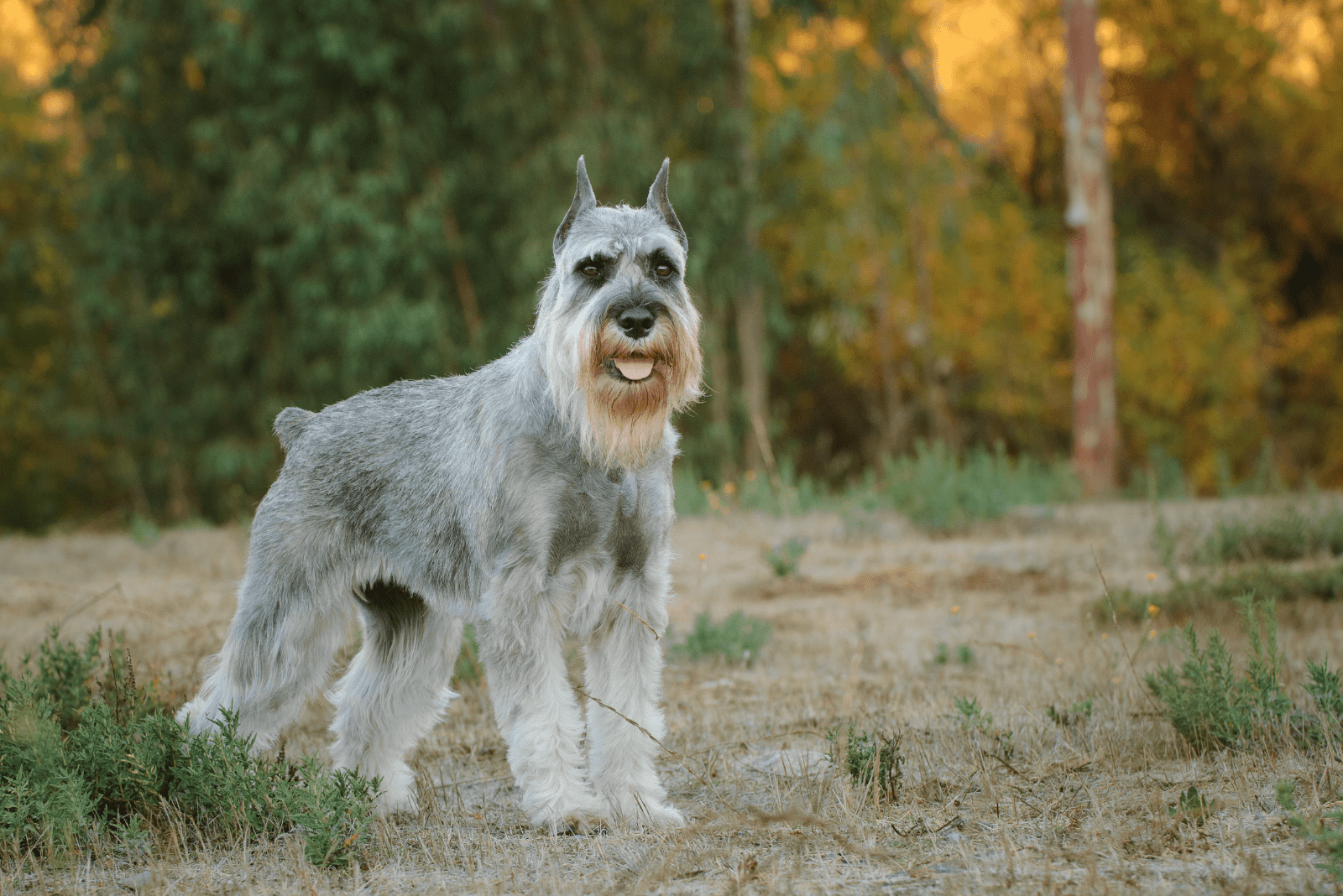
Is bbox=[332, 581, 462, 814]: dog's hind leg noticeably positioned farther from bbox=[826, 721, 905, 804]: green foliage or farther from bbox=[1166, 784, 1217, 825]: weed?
bbox=[1166, 784, 1217, 825]: weed

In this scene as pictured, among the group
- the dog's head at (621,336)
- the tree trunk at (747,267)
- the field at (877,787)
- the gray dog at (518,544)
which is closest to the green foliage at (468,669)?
the field at (877,787)

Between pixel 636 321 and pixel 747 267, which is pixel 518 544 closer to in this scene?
pixel 636 321

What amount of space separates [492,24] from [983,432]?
1305 cm

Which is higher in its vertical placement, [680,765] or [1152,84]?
[1152,84]

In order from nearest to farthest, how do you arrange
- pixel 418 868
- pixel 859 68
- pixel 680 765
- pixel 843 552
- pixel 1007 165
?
A: pixel 418 868, pixel 680 765, pixel 843 552, pixel 859 68, pixel 1007 165

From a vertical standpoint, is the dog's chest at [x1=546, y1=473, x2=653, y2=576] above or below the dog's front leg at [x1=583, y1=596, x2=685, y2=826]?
above

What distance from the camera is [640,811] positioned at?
433cm

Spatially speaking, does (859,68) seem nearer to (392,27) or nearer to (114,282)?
(392,27)

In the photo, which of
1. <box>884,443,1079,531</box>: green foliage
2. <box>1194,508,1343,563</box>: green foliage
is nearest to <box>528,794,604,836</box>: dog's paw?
<box>1194,508,1343,563</box>: green foliage

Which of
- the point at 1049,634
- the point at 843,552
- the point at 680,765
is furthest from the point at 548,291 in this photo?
the point at 843,552

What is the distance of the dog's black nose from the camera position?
13.9 feet

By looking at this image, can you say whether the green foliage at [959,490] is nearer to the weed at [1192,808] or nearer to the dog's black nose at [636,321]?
the weed at [1192,808]

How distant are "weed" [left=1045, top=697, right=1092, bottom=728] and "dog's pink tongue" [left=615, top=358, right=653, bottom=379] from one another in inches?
98.9

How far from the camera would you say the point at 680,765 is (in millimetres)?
5176
